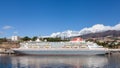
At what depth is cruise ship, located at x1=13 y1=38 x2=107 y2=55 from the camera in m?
130

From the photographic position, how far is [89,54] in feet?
422

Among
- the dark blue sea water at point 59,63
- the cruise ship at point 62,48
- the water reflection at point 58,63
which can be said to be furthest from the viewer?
the cruise ship at point 62,48

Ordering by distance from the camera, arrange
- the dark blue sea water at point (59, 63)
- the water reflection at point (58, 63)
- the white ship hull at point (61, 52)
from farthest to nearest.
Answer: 1. the white ship hull at point (61, 52)
2. the water reflection at point (58, 63)
3. the dark blue sea water at point (59, 63)

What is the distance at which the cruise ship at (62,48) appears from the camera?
130 meters

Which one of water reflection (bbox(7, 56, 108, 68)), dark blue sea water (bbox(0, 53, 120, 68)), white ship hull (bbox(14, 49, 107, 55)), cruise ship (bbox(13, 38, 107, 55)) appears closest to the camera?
dark blue sea water (bbox(0, 53, 120, 68))

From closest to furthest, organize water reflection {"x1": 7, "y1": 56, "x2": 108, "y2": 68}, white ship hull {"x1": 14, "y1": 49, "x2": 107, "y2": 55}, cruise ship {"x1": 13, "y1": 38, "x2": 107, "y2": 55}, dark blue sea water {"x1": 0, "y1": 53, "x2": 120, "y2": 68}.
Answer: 1. dark blue sea water {"x1": 0, "y1": 53, "x2": 120, "y2": 68}
2. water reflection {"x1": 7, "y1": 56, "x2": 108, "y2": 68}
3. white ship hull {"x1": 14, "y1": 49, "x2": 107, "y2": 55}
4. cruise ship {"x1": 13, "y1": 38, "x2": 107, "y2": 55}

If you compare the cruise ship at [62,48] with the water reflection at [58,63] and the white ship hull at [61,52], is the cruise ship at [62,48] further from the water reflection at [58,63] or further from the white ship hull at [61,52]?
the water reflection at [58,63]

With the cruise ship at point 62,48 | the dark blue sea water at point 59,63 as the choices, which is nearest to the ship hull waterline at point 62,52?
the cruise ship at point 62,48

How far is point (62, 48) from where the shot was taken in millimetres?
137250

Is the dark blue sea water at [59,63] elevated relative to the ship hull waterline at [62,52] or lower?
lower

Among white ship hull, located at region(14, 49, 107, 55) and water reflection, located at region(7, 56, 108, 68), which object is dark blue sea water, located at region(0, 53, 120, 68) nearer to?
water reflection, located at region(7, 56, 108, 68)

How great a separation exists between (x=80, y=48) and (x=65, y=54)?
9328mm

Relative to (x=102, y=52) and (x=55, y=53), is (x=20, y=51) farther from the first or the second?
(x=102, y=52)

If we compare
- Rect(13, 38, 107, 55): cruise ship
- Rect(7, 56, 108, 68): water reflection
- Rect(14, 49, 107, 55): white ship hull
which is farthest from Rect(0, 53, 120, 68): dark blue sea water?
Rect(13, 38, 107, 55): cruise ship
